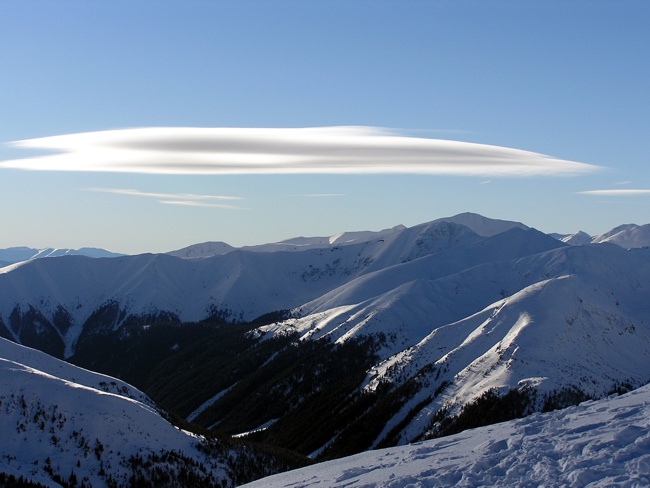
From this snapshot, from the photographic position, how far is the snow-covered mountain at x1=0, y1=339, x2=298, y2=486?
69875 millimetres

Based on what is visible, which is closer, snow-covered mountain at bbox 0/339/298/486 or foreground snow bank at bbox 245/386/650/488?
foreground snow bank at bbox 245/386/650/488

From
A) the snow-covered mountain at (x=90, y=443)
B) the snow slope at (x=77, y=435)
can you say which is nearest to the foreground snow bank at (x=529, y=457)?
the snow-covered mountain at (x=90, y=443)

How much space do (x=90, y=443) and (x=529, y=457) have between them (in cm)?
6204

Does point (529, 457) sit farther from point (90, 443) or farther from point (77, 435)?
point (77, 435)

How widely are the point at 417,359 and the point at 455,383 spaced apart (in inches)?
1121

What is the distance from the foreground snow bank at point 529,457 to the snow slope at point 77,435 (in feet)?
135

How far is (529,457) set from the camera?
28.7m

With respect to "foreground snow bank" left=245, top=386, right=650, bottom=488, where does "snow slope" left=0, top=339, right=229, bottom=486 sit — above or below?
below

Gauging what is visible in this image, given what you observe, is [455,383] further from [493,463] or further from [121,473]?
[493,463]

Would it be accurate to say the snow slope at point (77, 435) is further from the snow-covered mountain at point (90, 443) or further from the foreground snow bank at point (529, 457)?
the foreground snow bank at point (529, 457)

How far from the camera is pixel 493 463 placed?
95.1 ft

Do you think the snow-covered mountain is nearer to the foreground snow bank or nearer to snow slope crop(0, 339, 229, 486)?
snow slope crop(0, 339, 229, 486)

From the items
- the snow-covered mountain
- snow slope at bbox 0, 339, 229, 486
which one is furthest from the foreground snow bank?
snow slope at bbox 0, 339, 229, 486

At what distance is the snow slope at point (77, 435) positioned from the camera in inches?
2753
